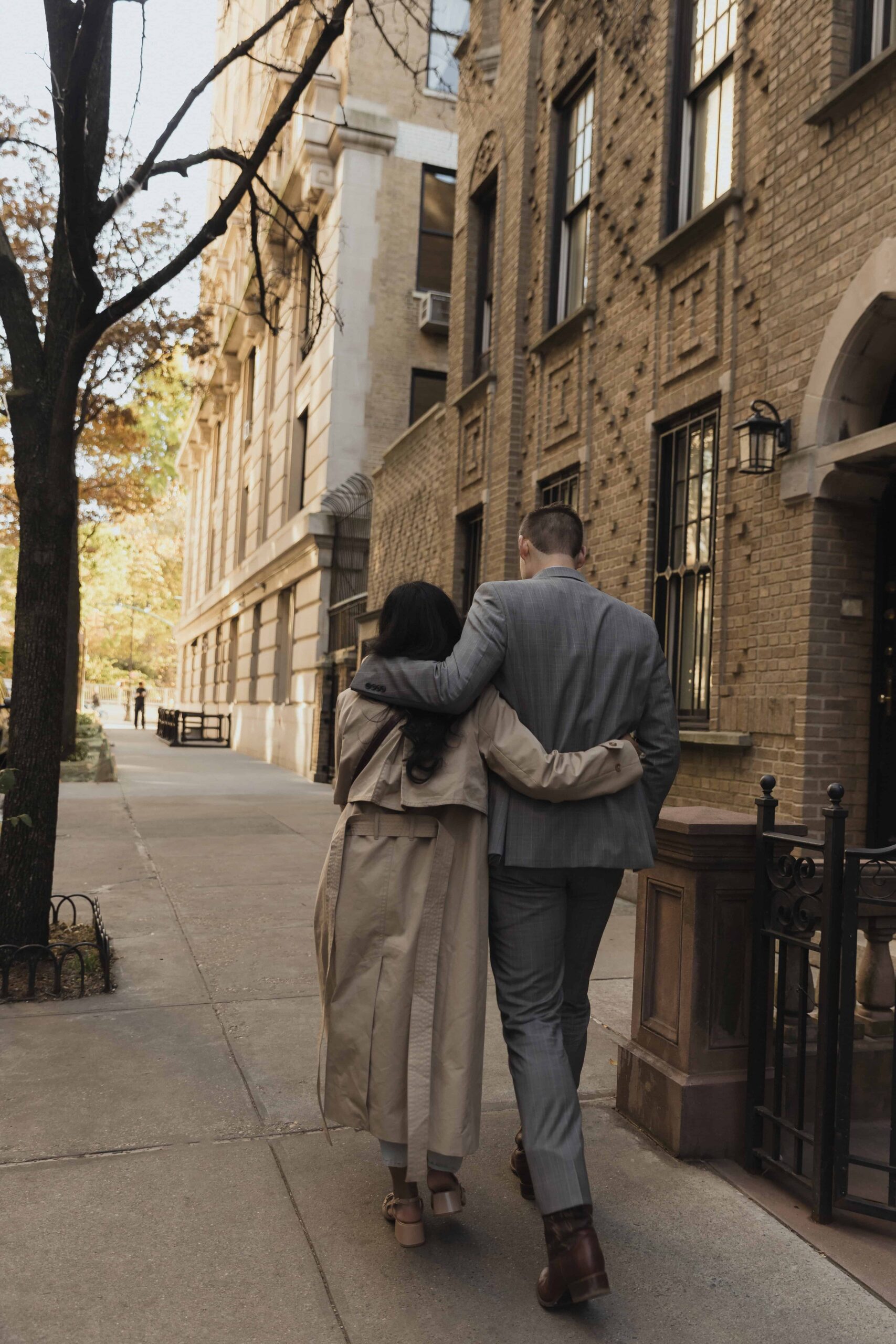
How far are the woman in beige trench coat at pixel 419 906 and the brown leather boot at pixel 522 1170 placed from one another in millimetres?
460

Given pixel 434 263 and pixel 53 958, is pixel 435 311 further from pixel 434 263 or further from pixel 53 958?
pixel 53 958

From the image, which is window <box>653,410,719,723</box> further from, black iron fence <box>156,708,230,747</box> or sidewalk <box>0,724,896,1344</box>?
black iron fence <box>156,708,230,747</box>

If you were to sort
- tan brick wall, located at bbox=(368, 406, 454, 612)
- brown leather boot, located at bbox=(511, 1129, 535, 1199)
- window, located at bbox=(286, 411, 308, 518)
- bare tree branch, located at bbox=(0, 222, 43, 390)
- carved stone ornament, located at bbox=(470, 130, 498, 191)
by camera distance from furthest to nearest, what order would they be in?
window, located at bbox=(286, 411, 308, 518) → tan brick wall, located at bbox=(368, 406, 454, 612) → carved stone ornament, located at bbox=(470, 130, 498, 191) → bare tree branch, located at bbox=(0, 222, 43, 390) → brown leather boot, located at bbox=(511, 1129, 535, 1199)

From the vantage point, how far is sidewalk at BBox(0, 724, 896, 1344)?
2.71m

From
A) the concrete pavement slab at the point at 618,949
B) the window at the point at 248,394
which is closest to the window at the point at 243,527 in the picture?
the window at the point at 248,394

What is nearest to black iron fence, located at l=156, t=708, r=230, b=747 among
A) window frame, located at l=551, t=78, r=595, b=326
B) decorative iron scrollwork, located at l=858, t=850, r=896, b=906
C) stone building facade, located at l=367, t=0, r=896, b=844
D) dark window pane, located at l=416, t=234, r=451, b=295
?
dark window pane, located at l=416, t=234, r=451, b=295

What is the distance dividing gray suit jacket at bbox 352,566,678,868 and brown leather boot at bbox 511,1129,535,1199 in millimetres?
→ 1023

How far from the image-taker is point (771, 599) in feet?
23.5

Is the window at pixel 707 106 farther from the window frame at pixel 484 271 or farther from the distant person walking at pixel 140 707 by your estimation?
the distant person walking at pixel 140 707

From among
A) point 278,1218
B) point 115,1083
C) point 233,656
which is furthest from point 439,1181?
point 233,656

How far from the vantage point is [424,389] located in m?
22.4

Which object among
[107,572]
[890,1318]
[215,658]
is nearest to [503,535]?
[890,1318]

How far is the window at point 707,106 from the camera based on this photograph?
27.6 ft

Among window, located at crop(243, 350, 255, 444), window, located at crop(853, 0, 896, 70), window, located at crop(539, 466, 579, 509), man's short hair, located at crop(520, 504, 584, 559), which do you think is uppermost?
window, located at crop(243, 350, 255, 444)
